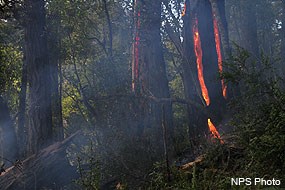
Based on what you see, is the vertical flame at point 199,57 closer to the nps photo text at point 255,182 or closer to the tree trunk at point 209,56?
the tree trunk at point 209,56

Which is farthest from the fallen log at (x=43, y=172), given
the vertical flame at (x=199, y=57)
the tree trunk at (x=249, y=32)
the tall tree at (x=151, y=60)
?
the tree trunk at (x=249, y=32)

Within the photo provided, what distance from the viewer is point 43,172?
7.72 metres

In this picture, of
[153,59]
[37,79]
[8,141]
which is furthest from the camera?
[8,141]

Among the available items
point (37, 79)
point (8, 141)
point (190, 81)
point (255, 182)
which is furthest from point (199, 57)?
point (8, 141)

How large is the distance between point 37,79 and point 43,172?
3746 mm

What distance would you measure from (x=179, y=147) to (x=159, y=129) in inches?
46.7

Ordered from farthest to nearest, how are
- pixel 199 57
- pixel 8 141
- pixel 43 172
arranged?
pixel 8 141 < pixel 199 57 < pixel 43 172

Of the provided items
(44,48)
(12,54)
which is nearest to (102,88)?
(44,48)

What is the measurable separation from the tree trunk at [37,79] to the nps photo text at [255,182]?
6.71 metres

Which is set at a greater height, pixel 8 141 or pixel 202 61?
pixel 202 61

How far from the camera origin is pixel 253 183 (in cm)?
456

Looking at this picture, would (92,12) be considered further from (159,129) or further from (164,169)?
(164,169)

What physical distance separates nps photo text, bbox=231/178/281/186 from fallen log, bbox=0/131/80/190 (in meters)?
4.12

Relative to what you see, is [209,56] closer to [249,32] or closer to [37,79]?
[37,79]
